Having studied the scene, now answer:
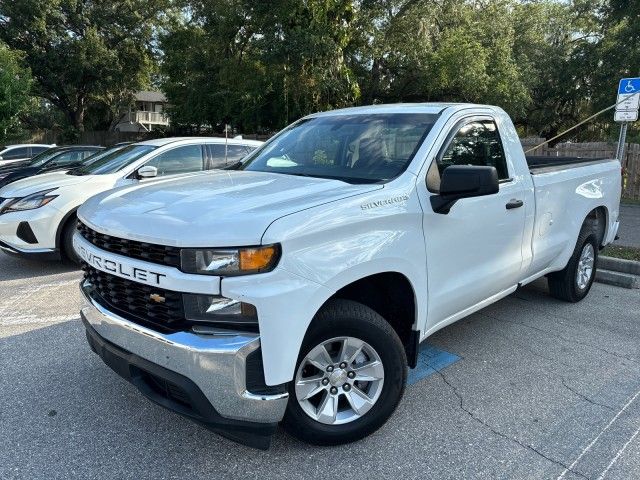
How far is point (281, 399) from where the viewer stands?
248cm

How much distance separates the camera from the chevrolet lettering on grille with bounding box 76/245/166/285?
2484 millimetres

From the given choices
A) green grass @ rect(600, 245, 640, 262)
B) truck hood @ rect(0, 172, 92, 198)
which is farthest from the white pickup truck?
green grass @ rect(600, 245, 640, 262)

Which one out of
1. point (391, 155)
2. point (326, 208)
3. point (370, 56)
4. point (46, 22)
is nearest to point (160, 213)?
point (326, 208)

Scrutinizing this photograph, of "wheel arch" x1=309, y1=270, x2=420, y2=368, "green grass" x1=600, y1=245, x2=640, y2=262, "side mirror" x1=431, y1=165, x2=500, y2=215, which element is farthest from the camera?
"green grass" x1=600, y1=245, x2=640, y2=262

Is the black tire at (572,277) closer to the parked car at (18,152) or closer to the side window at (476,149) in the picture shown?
the side window at (476,149)

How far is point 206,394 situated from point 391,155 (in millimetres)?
1926

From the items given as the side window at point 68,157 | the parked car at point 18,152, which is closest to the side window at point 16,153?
the parked car at point 18,152

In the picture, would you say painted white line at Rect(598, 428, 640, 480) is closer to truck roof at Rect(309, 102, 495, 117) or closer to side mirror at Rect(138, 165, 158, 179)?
truck roof at Rect(309, 102, 495, 117)

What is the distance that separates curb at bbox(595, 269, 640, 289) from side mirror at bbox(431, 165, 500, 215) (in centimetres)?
414

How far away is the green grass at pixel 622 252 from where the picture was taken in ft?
23.0

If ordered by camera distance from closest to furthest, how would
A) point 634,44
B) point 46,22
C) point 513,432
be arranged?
point 513,432 < point 634,44 < point 46,22

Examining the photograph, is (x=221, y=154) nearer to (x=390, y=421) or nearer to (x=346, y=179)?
(x=346, y=179)

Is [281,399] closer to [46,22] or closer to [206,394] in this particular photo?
[206,394]

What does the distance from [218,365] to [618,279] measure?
5677mm
